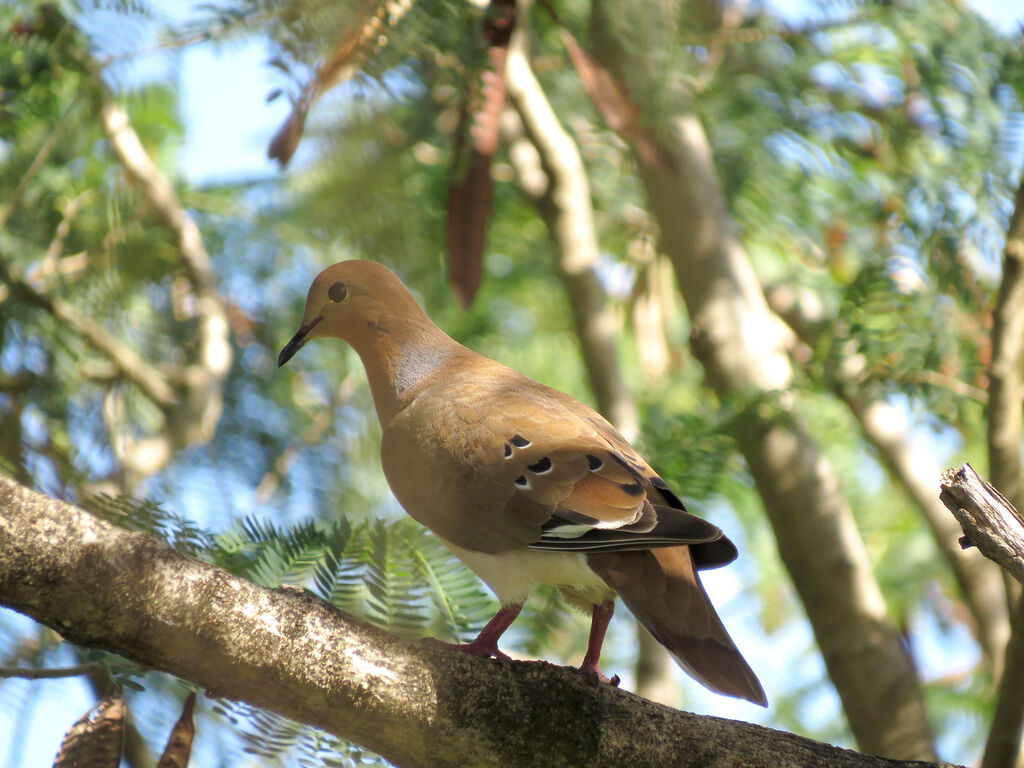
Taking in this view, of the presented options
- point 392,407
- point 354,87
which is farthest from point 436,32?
point 392,407

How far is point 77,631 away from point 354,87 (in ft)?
4.59

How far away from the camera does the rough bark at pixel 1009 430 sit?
85.1 inches

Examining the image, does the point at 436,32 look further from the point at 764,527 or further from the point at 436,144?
the point at 764,527

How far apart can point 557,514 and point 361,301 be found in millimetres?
1027

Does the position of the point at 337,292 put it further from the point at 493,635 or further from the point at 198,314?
the point at 198,314

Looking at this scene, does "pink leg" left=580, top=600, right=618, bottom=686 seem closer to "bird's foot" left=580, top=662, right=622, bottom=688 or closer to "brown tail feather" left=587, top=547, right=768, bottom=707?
"bird's foot" left=580, top=662, right=622, bottom=688

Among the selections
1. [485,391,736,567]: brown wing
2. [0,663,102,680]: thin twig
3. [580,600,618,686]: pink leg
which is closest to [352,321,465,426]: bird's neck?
[485,391,736,567]: brown wing

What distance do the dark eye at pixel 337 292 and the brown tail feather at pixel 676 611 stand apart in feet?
3.66

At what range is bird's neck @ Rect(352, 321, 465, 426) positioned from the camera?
2.63 metres

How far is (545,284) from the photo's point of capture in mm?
5340

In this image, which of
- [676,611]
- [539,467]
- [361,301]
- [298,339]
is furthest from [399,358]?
[676,611]

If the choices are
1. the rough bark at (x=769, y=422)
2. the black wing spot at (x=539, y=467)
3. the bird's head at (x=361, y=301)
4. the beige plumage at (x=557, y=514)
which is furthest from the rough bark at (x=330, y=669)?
the rough bark at (x=769, y=422)

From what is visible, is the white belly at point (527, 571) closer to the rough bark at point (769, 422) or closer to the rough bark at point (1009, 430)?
the rough bark at point (1009, 430)

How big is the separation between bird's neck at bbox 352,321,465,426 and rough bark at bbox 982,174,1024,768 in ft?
4.40
